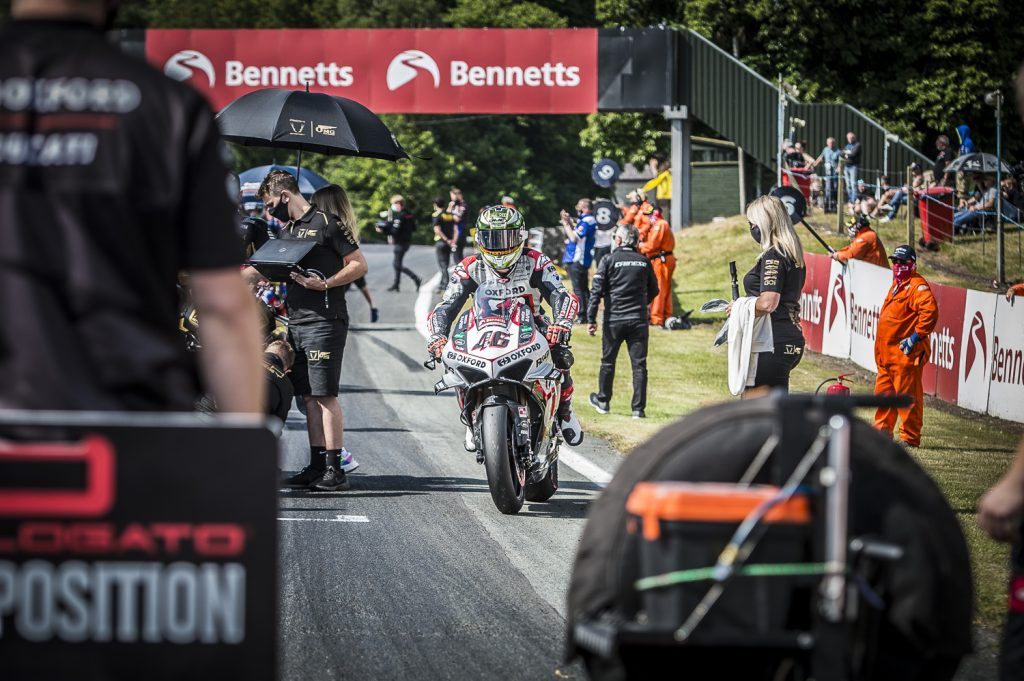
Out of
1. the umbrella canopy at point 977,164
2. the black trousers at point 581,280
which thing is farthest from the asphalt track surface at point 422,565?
the umbrella canopy at point 977,164

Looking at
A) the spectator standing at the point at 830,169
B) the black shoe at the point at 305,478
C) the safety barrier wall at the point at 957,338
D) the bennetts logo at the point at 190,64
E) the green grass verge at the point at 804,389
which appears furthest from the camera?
the bennetts logo at the point at 190,64

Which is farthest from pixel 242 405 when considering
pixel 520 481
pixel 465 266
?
pixel 465 266

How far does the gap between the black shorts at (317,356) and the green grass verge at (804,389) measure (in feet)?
8.36

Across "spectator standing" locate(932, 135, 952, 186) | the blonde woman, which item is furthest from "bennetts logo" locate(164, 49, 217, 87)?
the blonde woman

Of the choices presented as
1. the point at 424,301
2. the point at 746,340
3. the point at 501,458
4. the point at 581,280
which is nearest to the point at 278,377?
the point at 501,458

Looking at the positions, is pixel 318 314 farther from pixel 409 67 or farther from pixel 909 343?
pixel 409 67

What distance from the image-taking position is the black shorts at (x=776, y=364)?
426 inches

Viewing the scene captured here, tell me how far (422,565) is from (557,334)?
8.78ft

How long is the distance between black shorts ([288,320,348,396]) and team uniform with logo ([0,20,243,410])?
731cm

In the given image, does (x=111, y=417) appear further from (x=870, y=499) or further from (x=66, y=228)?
(x=870, y=499)

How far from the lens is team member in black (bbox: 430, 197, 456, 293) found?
99.6 feet

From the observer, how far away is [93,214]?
2770 mm

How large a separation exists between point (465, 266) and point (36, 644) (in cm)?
751

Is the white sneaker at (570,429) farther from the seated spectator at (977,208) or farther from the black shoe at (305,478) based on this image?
the seated spectator at (977,208)
